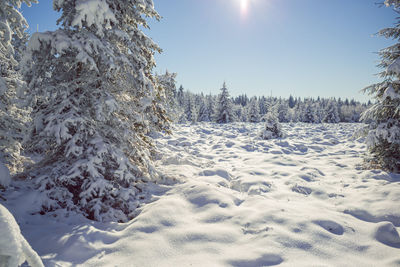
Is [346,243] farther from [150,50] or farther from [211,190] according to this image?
[150,50]

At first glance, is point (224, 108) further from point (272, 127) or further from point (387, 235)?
point (387, 235)

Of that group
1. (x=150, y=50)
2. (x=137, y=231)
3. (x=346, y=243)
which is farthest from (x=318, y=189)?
(x=150, y=50)

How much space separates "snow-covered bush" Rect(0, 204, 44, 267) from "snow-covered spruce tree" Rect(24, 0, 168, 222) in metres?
3.03

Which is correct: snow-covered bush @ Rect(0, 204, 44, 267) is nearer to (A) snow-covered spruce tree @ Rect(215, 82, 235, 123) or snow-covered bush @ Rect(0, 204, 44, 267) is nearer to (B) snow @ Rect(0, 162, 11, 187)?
(B) snow @ Rect(0, 162, 11, 187)

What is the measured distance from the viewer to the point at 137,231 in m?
3.62

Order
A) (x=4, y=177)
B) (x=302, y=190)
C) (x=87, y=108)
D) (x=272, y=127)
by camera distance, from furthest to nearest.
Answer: (x=272, y=127), (x=302, y=190), (x=87, y=108), (x=4, y=177)

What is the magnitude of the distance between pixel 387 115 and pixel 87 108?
9806 millimetres

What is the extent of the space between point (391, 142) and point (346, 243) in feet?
18.4

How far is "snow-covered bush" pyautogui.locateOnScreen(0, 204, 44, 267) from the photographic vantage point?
3.96 feet

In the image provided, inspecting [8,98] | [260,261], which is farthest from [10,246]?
[8,98]

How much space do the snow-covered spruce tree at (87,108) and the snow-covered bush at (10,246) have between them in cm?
303

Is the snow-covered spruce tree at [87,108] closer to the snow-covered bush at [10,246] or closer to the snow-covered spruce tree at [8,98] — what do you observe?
the snow-covered spruce tree at [8,98]

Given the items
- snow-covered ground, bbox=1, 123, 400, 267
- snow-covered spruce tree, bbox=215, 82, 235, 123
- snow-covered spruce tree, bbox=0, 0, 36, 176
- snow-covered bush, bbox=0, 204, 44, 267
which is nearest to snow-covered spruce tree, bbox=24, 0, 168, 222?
snow-covered spruce tree, bbox=0, 0, 36, 176

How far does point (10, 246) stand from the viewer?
122 cm
